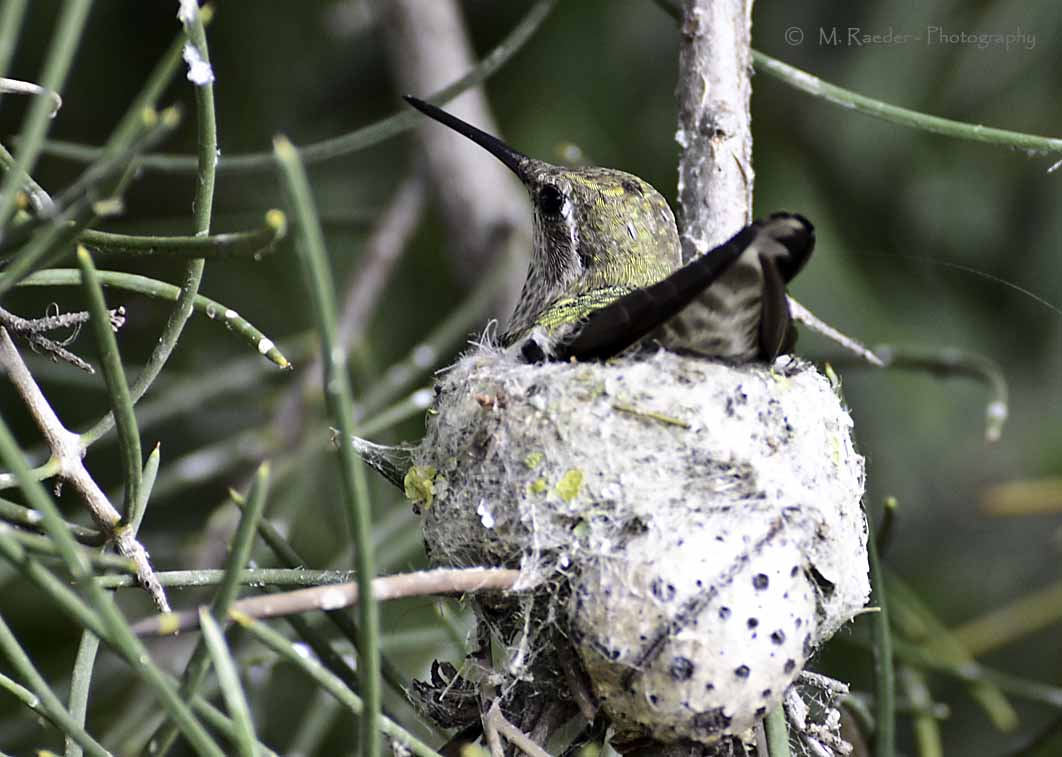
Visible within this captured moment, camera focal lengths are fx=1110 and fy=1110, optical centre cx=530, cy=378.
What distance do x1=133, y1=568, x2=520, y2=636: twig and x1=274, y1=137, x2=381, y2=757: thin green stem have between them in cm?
5

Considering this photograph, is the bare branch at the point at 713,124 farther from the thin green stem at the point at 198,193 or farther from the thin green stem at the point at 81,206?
the thin green stem at the point at 81,206

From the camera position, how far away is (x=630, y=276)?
2273 millimetres

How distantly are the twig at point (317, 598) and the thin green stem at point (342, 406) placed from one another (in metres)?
0.05

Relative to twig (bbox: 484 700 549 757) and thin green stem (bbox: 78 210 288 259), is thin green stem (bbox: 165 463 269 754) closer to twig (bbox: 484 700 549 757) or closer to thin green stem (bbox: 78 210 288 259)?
thin green stem (bbox: 78 210 288 259)

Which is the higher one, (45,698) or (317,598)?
(317,598)

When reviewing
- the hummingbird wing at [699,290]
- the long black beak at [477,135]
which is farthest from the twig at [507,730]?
the long black beak at [477,135]

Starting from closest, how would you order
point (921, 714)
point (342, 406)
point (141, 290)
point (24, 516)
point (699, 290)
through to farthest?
point (342, 406) < point (24, 516) < point (141, 290) < point (699, 290) < point (921, 714)

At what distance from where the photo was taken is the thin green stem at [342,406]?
2.40 feet

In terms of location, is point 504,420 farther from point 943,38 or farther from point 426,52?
point 943,38

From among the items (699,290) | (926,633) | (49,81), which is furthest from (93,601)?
(926,633)

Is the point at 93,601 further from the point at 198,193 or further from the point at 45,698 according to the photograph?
the point at 198,193

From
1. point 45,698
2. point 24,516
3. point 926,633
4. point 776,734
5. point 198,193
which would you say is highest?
point 198,193

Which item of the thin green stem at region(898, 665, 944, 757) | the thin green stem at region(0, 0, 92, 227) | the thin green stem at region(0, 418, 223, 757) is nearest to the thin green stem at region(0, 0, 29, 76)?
the thin green stem at region(0, 0, 92, 227)

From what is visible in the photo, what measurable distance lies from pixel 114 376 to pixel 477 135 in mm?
1344
